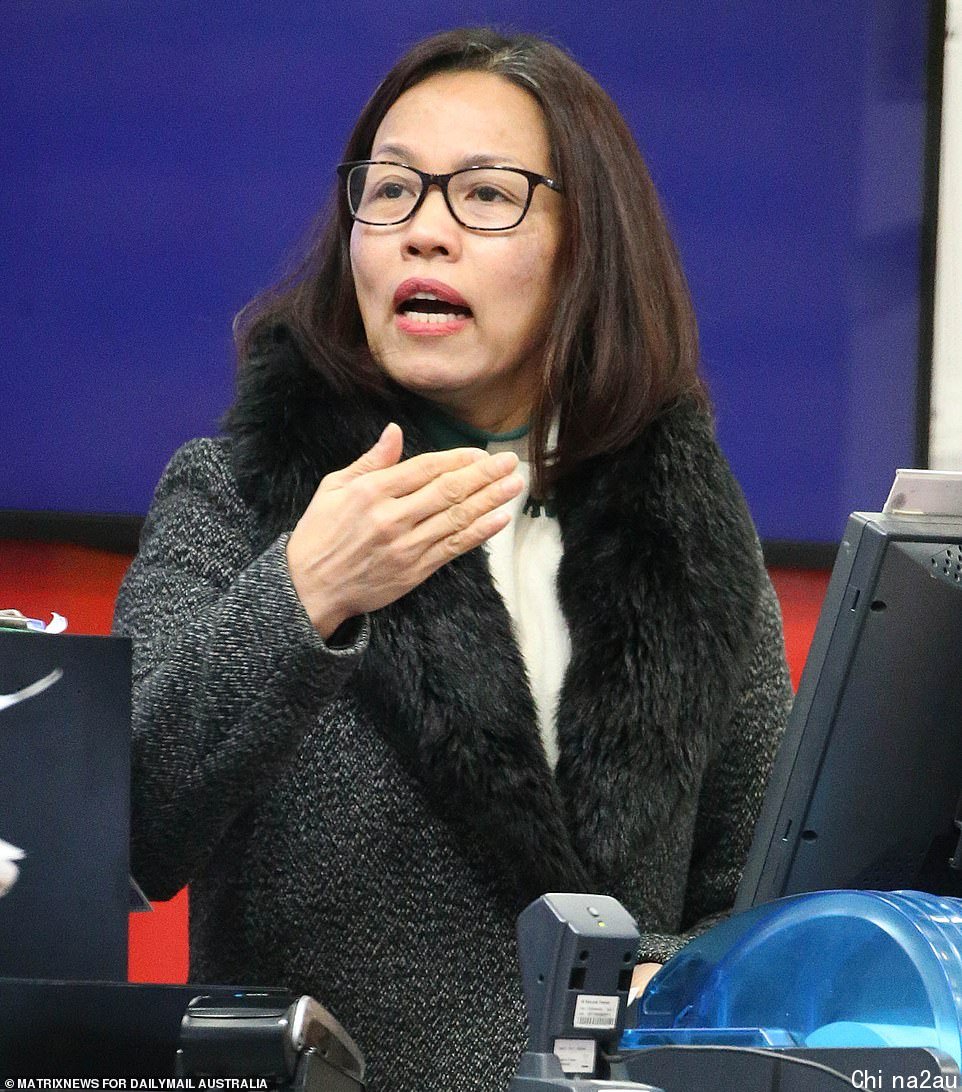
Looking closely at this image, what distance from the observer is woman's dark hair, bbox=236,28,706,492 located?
1.65 metres

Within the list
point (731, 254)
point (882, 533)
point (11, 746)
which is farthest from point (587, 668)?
point (731, 254)

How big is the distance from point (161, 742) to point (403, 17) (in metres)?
1.34

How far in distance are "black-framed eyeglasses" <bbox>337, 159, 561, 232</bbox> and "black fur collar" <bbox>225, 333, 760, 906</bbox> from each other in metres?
0.16

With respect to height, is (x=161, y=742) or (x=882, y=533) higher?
(x=882, y=533)

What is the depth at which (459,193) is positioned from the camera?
1.59 m

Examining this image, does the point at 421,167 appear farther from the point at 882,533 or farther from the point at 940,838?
the point at 940,838

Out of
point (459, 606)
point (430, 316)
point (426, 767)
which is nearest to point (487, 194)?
point (430, 316)

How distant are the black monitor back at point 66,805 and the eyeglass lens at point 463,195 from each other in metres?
0.67

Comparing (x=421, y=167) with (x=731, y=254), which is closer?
(x=421, y=167)

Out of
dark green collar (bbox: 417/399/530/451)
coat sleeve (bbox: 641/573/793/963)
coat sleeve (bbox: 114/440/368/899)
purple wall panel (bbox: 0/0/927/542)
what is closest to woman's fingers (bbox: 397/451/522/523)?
coat sleeve (bbox: 114/440/368/899)

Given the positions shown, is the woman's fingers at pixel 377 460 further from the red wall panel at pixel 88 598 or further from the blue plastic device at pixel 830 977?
the red wall panel at pixel 88 598

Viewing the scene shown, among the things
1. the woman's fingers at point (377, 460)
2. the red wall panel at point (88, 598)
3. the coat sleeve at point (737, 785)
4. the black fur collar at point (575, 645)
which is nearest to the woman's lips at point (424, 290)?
the black fur collar at point (575, 645)

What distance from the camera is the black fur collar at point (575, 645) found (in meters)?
1.47

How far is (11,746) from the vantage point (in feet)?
3.43
